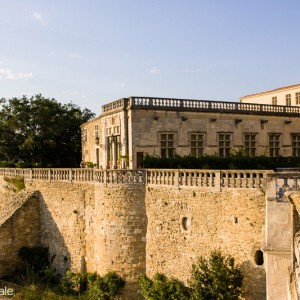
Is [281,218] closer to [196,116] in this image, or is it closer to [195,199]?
[195,199]

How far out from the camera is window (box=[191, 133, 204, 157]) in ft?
86.7

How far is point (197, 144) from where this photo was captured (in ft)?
87.2

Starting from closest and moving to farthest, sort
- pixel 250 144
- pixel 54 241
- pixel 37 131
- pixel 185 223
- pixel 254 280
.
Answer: pixel 254 280 < pixel 185 223 < pixel 54 241 < pixel 250 144 < pixel 37 131

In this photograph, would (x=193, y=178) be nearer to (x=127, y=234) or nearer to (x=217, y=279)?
(x=217, y=279)

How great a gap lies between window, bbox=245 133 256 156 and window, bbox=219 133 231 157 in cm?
140

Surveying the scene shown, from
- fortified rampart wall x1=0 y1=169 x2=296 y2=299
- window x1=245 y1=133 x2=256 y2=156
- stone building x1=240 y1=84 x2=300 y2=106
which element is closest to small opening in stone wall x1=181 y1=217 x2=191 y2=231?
fortified rampart wall x1=0 y1=169 x2=296 y2=299

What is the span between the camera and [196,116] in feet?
86.3

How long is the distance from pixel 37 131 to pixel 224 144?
2039 cm

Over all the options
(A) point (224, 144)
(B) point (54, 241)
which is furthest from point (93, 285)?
(A) point (224, 144)

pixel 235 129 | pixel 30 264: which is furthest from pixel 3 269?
pixel 235 129

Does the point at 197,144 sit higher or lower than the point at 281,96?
lower

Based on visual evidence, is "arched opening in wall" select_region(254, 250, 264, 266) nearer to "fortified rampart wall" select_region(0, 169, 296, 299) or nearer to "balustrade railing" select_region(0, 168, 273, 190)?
"fortified rampart wall" select_region(0, 169, 296, 299)

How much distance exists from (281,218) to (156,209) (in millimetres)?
6552

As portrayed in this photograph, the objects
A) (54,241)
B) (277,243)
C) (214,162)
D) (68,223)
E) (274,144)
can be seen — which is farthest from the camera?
(274,144)
